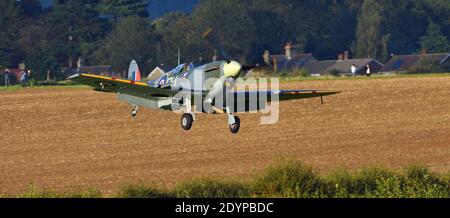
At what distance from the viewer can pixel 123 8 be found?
16288 centimetres

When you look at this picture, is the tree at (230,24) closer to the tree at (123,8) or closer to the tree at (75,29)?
the tree at (75,29)

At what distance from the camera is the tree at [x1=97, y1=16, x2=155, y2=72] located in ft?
393

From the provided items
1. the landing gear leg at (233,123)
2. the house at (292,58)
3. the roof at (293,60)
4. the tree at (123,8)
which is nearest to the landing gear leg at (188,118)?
the landing gear leg at (233,123)

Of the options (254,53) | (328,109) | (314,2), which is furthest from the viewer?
(314,2)

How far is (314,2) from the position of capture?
156m

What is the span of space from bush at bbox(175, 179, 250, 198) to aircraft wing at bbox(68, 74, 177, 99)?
6395 mm

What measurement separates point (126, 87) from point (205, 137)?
2670 cm

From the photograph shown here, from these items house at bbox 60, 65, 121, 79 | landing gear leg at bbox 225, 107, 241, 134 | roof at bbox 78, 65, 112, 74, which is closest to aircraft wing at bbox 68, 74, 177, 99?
landing gear leg at bbox 225, 107, 241, 134

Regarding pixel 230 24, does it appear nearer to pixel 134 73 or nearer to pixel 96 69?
pixel 96 69

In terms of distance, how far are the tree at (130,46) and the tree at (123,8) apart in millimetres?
22345

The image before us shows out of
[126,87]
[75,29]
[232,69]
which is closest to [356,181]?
[232,69]

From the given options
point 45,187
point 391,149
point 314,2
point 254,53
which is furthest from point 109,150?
point 314,2

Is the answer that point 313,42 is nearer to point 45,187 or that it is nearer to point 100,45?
point 100,45
